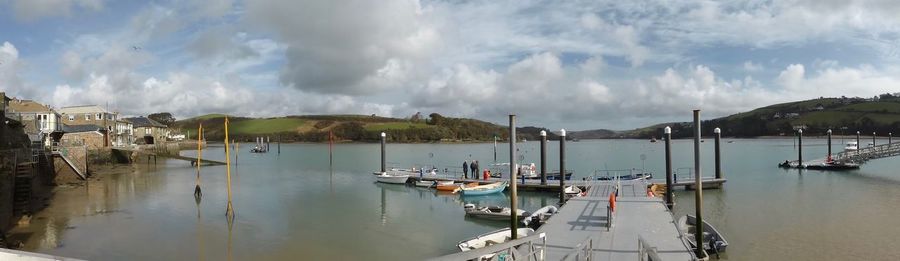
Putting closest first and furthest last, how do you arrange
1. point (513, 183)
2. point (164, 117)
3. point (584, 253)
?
point (584, 253), point (513, 183), point (164, 117)

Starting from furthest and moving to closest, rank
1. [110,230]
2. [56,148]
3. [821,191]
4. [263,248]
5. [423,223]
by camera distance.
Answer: [56,148]
[821,191]
[423,223]
[110,230]
[263,248]

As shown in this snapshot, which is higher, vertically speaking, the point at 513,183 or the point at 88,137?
the point at 88,137

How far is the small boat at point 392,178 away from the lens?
43.8 metres

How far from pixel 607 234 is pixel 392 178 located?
29081mm

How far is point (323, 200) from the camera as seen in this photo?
35938 millimetres

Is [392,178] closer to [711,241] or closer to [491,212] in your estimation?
[491,212]

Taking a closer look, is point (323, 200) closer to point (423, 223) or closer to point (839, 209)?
point (423, 223)

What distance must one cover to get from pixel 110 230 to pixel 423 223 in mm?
14291

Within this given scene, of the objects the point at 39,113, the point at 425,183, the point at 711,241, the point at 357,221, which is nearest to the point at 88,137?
the point at 39,113

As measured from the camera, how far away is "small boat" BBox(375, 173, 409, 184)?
43812mm

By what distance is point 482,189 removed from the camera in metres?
35.5

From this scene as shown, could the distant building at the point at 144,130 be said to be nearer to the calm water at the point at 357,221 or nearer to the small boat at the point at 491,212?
the calm water at the point at 357,221

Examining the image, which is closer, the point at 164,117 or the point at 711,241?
the point at 711,241

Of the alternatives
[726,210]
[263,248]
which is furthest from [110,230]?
[726,210]
